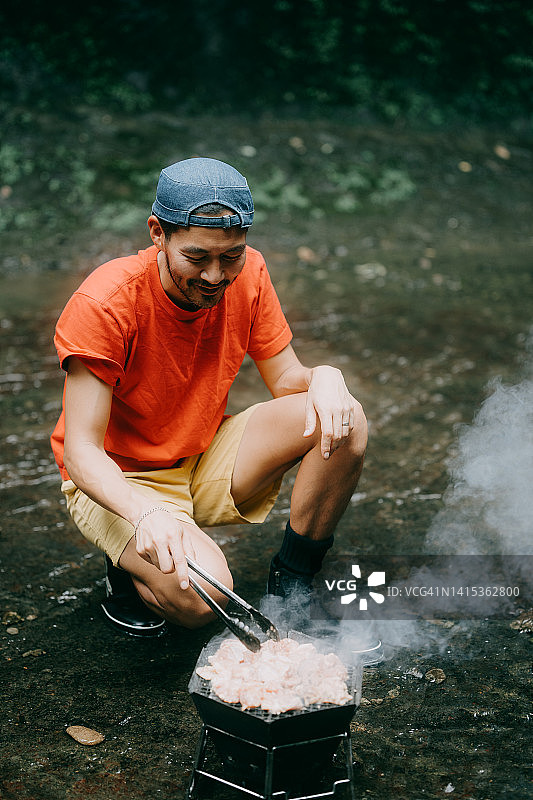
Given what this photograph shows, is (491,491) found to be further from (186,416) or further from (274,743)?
(274,743)

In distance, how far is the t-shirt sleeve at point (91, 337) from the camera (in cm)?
240

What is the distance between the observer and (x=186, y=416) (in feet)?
9.20

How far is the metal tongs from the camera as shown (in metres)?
2.07

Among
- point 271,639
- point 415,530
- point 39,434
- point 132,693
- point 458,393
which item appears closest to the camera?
point 271,639

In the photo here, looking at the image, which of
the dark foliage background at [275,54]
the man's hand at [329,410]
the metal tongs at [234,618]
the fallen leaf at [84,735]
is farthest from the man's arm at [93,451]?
the dark foliage background at [275,54]

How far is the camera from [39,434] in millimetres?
4395

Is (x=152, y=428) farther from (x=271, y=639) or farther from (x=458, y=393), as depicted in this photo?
(x=458, y=393)

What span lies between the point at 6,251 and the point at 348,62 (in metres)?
5.16

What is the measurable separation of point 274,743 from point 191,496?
46.2 inches

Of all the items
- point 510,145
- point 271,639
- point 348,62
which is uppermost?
point 271,639

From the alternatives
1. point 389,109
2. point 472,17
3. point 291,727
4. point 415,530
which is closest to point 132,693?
point 291,727

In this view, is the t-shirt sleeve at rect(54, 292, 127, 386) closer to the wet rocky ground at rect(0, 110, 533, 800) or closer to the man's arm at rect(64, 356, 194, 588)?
the man's arm at rect(64, 356, 194, 588)

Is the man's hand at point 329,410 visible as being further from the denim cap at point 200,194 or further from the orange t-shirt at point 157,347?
the denim cap at point 200,194

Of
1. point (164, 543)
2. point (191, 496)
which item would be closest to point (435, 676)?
point (191, 496)
